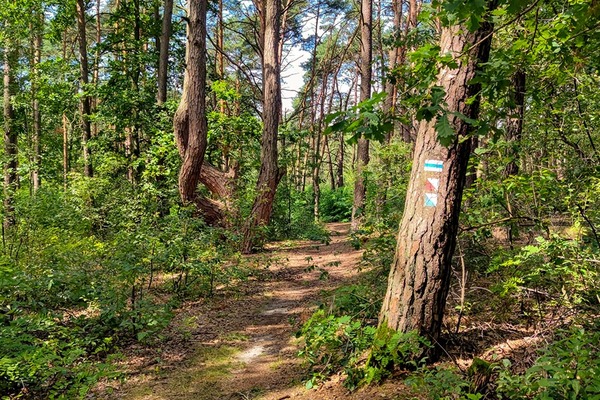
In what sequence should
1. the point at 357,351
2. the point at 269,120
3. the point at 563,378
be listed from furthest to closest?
the point at 269,120
the point at 357,351
the point at 563,378

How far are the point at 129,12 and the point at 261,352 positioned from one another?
12346 millimetres

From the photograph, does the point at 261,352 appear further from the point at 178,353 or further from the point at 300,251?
the point at 300,251

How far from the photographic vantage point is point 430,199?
3426mm

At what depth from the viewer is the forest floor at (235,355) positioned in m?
3.89

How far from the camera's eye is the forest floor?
3889mm

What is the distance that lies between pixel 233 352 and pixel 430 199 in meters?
3.19

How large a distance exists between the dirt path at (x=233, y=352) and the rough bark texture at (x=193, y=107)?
324 centimetres

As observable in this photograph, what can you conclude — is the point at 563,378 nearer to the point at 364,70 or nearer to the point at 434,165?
the point at 434,165

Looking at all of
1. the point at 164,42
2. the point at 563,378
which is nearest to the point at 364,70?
the point at 164,42

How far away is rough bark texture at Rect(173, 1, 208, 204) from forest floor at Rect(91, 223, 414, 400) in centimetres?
324

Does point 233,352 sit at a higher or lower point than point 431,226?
lower

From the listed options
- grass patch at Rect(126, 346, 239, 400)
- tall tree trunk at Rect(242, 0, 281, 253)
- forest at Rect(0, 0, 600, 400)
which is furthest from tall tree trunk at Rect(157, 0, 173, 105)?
grass patch at Rect(126, 346, 239, 400)

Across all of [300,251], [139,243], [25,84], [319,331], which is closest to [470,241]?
[319,331]

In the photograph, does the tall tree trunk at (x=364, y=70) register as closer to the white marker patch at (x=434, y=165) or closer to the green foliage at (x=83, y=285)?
the green foliage at (x=83, y=285)
